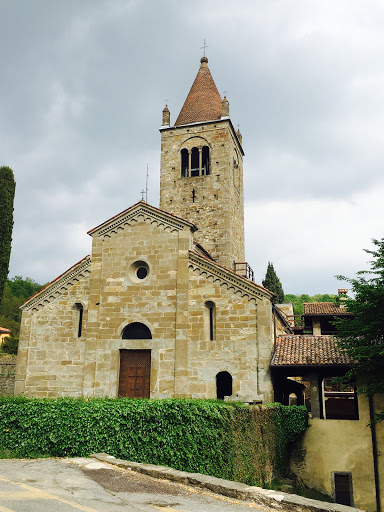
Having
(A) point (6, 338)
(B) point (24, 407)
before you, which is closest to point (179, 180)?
(B) point (24, 407)

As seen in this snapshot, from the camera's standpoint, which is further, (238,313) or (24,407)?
(238,313)

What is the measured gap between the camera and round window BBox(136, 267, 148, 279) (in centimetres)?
2227

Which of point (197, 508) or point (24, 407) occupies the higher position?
point (24, 407)

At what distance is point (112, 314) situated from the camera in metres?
21.7

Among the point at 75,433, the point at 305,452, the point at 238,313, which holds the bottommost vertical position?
the point at 305,452

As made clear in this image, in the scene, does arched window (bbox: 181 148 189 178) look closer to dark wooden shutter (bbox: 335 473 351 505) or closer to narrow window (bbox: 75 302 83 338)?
narrow window (bbox: 75 302 83 338)

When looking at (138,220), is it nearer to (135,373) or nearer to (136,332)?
(136,332)

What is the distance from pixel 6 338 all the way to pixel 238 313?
119 ft

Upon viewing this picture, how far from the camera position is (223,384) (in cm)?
1977

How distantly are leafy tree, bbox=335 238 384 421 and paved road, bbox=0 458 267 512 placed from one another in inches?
451

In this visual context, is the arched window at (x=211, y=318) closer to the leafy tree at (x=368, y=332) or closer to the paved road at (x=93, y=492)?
the leafy tree at (x=368, y=332)

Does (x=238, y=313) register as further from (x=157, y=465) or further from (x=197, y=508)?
(x=197, y=508)

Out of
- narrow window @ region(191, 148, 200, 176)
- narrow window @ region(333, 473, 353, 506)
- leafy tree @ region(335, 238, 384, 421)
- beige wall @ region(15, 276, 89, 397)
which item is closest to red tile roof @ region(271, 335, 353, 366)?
leafy tree @ region(335, 238, 384, 421)

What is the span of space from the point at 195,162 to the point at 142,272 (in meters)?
15.1
